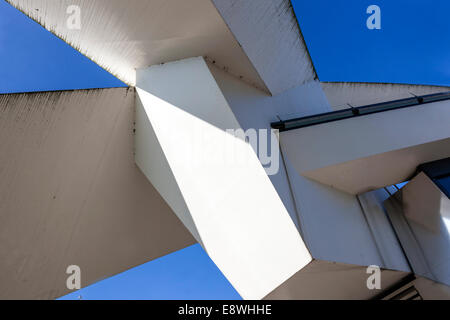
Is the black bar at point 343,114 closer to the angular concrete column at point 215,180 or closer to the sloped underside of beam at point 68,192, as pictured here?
the angular concrete column at point 215,180

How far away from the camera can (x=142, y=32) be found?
5375 millimetres

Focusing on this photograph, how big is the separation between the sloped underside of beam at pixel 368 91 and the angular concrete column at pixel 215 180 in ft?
18.0

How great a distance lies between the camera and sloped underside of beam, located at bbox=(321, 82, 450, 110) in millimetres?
9500

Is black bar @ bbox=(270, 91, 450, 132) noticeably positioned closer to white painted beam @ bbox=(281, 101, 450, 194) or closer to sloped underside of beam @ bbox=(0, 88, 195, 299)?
white painted beam @ bbox=(281, 101, 450, 194)

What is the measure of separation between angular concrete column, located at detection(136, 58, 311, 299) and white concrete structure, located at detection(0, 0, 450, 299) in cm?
2

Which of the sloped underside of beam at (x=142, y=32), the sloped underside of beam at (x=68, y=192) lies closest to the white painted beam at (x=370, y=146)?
the sloped underside of beam at (x=142, y=32)

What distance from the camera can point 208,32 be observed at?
17.6 ft

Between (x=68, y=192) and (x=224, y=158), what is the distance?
3.44 m

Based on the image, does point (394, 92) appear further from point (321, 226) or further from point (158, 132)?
point (158, 132)

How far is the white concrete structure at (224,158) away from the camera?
4.81 metres

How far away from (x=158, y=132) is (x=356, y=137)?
11.6 ft

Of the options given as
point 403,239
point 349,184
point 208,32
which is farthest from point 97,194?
point 403,239

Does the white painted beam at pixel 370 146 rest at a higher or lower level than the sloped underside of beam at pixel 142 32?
lower

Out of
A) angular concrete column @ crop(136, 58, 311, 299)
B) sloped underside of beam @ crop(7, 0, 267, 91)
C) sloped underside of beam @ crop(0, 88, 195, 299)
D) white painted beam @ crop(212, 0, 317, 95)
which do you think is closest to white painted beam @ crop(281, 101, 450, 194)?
angular concrete column @ crop(136, 58, 311, 299)
